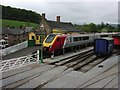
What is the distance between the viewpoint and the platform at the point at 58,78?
42.3ft

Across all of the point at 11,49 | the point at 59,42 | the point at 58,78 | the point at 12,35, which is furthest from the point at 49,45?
the point at 12,35

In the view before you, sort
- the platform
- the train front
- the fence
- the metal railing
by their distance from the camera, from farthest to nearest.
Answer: the fence, the train front, the metal railing, the platform

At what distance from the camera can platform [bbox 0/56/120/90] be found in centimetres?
1291

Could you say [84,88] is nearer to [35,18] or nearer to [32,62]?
[32,62]

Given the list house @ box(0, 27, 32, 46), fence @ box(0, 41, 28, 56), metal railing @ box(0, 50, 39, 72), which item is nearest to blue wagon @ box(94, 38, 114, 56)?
metal railing @ box(0, 50, 39, 72)

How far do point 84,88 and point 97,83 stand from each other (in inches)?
58.5

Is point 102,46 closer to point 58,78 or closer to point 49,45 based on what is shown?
point 49,45

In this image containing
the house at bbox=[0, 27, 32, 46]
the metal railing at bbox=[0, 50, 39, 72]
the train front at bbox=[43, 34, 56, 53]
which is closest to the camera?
the metal railing at bbox=[0, 50, 39, 72]

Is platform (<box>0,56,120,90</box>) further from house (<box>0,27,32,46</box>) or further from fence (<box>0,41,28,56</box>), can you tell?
house (<box>0,27,32,46</box>)

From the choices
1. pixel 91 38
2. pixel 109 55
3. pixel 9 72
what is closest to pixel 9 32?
pixel 91 38

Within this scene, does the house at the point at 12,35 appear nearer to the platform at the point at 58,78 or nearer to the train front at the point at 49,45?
the train front at the point at 49,45

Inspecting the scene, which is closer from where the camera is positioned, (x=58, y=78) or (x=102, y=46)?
(x=58, y=78)

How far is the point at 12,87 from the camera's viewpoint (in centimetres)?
1245

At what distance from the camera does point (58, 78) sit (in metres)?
14.7
